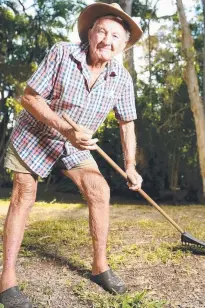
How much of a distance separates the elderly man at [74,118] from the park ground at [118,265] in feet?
0.64

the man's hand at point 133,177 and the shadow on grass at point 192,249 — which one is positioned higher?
the man's hand at point 133,177

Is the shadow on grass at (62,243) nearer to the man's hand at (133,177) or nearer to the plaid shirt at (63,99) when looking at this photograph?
the man's hand at (133,177)

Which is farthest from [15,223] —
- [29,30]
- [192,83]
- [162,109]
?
[29,30]

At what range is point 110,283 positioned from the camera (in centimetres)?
288

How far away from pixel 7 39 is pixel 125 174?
12.5 meters

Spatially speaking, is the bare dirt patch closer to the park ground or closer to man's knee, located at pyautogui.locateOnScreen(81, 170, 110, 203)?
the park ground

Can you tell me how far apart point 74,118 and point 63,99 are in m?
0.15

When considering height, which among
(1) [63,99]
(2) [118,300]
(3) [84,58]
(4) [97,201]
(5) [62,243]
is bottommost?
(2) [118,300]

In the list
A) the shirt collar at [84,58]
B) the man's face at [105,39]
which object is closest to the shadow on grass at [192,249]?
the shirt collar at [84,58]

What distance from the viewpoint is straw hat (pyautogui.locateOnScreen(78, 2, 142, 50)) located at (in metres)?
2.63

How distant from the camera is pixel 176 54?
11648mm

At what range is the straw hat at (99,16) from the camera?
2627 mm

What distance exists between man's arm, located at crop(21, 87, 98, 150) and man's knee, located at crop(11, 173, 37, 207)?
0.42m

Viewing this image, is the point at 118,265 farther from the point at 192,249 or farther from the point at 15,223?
the point at 15,223
